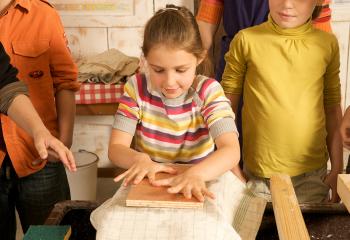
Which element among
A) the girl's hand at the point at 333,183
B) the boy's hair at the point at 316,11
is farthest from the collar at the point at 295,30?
the girl's hand at the point at 333,183

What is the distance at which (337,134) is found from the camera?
144 cm

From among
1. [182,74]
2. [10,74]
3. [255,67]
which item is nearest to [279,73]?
[255,67]

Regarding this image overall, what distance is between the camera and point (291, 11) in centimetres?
132

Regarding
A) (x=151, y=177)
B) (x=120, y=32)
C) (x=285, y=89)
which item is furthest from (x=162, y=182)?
(x=120, y=32)

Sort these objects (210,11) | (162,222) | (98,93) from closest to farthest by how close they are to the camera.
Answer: (162,222) → (210,11) → (98,93)

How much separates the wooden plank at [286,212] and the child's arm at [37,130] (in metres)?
0.48

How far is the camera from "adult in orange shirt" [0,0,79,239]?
4.69 feet

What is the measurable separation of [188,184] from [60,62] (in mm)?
844

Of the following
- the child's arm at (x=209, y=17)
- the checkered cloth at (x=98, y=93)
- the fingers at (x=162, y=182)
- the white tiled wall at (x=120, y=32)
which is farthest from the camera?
the white tiled wall at (x=120, y=32)

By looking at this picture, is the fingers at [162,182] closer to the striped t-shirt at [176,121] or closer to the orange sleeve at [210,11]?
the striped t-shirt at [176,121]

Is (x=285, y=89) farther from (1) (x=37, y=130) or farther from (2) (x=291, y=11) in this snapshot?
(1) (x=37, y=130)

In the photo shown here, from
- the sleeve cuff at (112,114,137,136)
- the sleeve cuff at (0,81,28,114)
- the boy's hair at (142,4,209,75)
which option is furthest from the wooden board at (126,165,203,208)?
the sleeve cuff at (0,81,28,114)

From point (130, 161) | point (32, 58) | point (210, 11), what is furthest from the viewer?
point (210, 11)

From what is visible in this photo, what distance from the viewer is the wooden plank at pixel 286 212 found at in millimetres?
812
